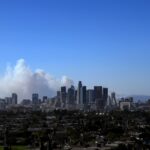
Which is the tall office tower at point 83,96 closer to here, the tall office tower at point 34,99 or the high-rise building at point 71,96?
the high-rise building at point 71,96

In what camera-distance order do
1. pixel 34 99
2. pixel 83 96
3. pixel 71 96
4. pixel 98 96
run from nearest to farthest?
pixel 98 96, pixel 83 96, pixel 71 96, pixel 34 99

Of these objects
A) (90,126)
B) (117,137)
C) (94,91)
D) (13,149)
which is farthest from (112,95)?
→ (13,149)

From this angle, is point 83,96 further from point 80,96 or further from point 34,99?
point 34,99

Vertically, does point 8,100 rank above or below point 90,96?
below

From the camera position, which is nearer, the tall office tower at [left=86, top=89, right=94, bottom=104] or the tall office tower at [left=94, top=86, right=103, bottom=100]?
the tall office tower at [left=94, top=86, right=103, bottom=100]

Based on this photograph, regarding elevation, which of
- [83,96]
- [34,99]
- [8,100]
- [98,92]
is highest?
[98,92]

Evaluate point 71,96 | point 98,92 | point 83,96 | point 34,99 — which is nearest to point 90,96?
point 83,96

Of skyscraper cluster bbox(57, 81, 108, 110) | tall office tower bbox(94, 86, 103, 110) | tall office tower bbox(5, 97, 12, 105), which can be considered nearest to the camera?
tall office tower bbox(94, 86, 103, 110)

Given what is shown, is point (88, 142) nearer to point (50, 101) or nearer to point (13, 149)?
point (13, 149)

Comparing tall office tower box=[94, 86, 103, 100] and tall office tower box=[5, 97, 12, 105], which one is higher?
tall office tower box=[94, 86, 103, 100]

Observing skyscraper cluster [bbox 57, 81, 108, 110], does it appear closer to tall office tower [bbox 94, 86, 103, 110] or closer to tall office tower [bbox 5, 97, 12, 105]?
tall office tower [bbox 94, 86, 103, 110]

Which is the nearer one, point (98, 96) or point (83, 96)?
point (98, 96)

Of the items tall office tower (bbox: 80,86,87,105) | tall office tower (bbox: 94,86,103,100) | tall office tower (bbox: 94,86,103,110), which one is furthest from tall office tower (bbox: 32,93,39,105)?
tall office tower (bbox: 94,86,103,110)
